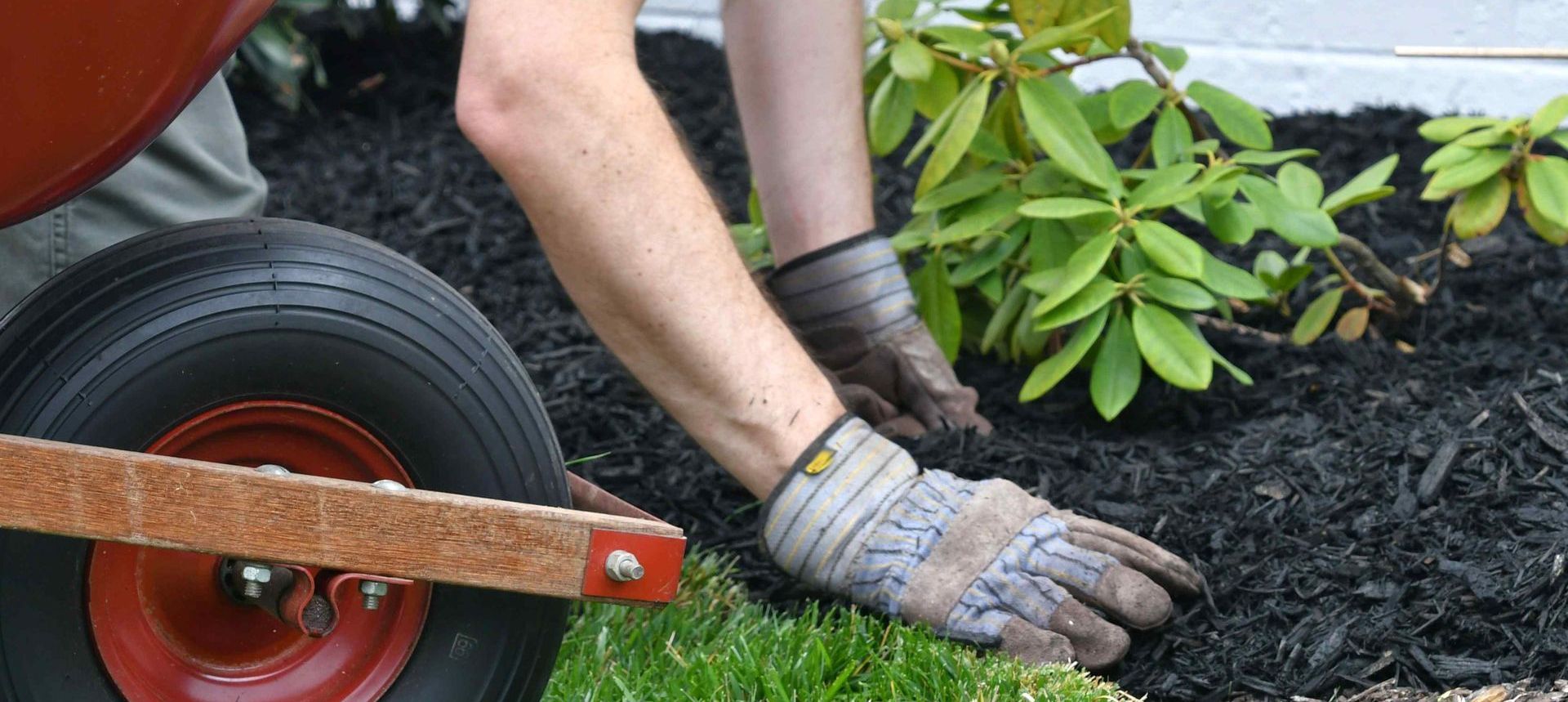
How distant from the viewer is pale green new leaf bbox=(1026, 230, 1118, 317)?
2.06 m

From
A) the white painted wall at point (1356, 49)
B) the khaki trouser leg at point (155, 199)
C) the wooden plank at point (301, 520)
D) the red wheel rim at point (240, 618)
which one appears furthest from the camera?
the white painted wall at point (1356, 49)

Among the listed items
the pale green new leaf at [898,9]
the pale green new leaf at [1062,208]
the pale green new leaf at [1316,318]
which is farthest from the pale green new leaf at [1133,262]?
the pale green new leaf at [898,9]

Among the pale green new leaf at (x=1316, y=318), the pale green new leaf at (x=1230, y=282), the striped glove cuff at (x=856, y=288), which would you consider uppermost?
the pale green new leaf at (x=1230, y=282)

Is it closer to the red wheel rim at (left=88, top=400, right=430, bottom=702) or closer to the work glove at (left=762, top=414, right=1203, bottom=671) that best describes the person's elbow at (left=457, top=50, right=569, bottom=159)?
the red wheel rim at (left=88, top=400, right=430, bottom=702)

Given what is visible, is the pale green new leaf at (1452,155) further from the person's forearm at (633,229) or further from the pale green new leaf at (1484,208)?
the person's forearm at (633,229)

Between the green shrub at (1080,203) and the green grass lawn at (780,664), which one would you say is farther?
the green shrub at (1080,203)

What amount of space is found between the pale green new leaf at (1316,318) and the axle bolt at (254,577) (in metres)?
1.78

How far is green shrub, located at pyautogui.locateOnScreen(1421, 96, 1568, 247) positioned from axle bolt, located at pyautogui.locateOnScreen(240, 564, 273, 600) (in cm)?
175

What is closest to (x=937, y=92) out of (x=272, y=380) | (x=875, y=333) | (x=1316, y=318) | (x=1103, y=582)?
(x=875, y=333)

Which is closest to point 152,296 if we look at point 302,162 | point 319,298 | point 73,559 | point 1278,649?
point 319,298

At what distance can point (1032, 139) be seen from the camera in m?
2.53

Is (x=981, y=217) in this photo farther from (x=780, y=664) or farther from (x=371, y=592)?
(x=371, y=592)

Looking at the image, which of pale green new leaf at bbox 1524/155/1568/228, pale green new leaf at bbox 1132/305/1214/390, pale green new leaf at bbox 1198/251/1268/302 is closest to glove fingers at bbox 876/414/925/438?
pale green new leaf at bbox 1132/305/1214/390

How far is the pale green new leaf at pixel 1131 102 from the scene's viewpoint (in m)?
2.23
